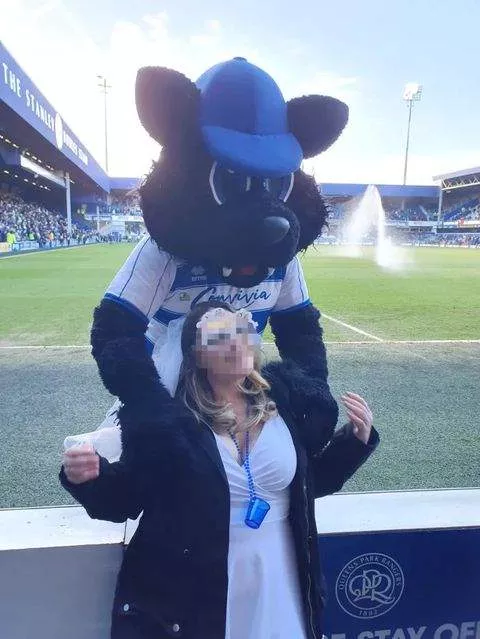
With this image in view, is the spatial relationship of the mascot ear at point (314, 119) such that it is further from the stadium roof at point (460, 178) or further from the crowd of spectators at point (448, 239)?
the stadium roof at point (460, 178)

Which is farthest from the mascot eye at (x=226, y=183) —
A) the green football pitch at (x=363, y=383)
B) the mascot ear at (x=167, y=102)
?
the green football pitch at (x=363, y=383)

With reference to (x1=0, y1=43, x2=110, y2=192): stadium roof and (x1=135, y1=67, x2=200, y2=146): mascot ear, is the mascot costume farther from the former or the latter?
(x1=0, y1=43, x2=110, y2=192): stadium roof

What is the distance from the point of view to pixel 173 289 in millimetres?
1516

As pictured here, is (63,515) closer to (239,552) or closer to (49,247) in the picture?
(239,552)

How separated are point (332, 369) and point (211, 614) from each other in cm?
400

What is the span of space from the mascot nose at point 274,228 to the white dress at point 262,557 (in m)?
0.46

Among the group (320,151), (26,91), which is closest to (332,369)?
(320,151)

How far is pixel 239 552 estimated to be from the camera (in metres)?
1.23

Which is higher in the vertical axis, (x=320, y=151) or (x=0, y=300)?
(x=320, y=151)

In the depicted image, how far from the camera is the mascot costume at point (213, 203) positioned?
130 centimetres

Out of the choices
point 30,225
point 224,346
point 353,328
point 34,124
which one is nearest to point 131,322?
point 224,346

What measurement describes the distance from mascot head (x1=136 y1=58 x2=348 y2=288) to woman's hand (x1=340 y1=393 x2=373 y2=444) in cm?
40

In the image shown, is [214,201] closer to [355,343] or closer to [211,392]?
[211,392]

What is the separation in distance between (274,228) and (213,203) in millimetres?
172
